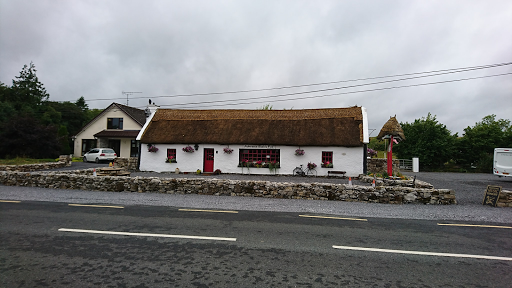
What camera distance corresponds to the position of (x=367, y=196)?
10930 millimetres

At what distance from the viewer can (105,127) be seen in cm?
3431

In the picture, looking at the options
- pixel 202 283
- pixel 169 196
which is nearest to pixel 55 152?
pixel 169 196

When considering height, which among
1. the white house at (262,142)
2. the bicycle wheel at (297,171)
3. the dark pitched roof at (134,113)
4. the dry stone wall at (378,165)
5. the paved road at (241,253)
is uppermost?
the dark pitched roof at (134,113)

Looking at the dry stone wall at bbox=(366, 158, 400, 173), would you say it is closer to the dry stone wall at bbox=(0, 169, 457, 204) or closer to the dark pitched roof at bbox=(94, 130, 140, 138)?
the dry stone wall at bbox=(0, 169, 457, 204)

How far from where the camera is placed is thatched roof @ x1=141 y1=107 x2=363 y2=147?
20483mm

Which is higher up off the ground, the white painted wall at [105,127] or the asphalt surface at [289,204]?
the white painted wall at [105,127]

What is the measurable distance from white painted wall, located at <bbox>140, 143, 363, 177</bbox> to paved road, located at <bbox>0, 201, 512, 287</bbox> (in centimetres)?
1186

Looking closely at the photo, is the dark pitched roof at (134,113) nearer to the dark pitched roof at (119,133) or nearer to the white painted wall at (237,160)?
the dark pitched roof at (119,133)

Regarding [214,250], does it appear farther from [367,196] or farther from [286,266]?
[367,196]

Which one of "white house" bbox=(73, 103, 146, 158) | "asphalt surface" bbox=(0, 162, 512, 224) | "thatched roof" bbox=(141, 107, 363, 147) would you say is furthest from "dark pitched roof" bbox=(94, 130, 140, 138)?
"asphalt surface" bbox=(0, 162, 512, 224)

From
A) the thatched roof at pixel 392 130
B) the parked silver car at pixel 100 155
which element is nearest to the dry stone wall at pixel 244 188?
the thatched roof at pixel 392 130

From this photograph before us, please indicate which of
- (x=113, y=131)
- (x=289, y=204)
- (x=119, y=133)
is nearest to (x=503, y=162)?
(x=289, y=204)

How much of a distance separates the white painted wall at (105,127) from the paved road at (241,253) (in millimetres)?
26852

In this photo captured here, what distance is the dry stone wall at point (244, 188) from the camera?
35.0ft
